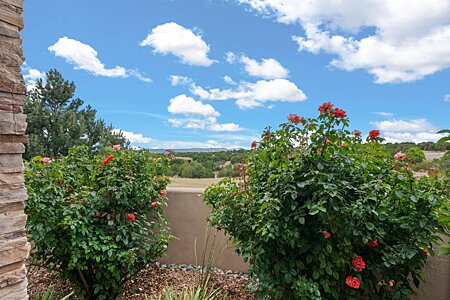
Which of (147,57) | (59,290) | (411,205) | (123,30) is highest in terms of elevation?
(123,30)

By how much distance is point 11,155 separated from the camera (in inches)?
55.3

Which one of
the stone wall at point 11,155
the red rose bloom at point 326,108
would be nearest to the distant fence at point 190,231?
the red rose bloom at point 326,108

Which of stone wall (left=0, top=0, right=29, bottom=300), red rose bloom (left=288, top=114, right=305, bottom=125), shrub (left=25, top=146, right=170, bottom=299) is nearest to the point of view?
stone wall (left=0, top=0, right=29, bottom=300)

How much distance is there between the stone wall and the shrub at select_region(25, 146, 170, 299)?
1.13m

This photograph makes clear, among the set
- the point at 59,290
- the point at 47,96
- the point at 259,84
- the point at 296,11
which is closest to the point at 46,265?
the point at 59,290

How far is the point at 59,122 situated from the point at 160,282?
22.7 feet

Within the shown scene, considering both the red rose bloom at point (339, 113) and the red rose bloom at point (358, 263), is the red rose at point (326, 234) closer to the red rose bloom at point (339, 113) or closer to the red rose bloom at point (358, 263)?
the red rose bloom at point (358, 263)

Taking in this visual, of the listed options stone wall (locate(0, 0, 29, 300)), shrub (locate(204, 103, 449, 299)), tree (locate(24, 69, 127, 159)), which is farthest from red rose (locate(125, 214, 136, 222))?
tree (locate(24, 69, 127, 159))

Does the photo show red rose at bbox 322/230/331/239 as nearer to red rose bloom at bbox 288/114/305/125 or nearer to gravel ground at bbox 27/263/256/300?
red rose bloom at bbox 288/114/305/125

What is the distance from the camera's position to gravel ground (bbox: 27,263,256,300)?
3025 millimetres

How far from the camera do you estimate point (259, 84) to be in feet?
15.2

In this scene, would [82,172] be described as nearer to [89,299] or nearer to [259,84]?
[89,299]

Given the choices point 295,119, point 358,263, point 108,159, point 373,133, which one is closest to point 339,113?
point 295,119

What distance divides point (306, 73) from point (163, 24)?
8.39 ft
